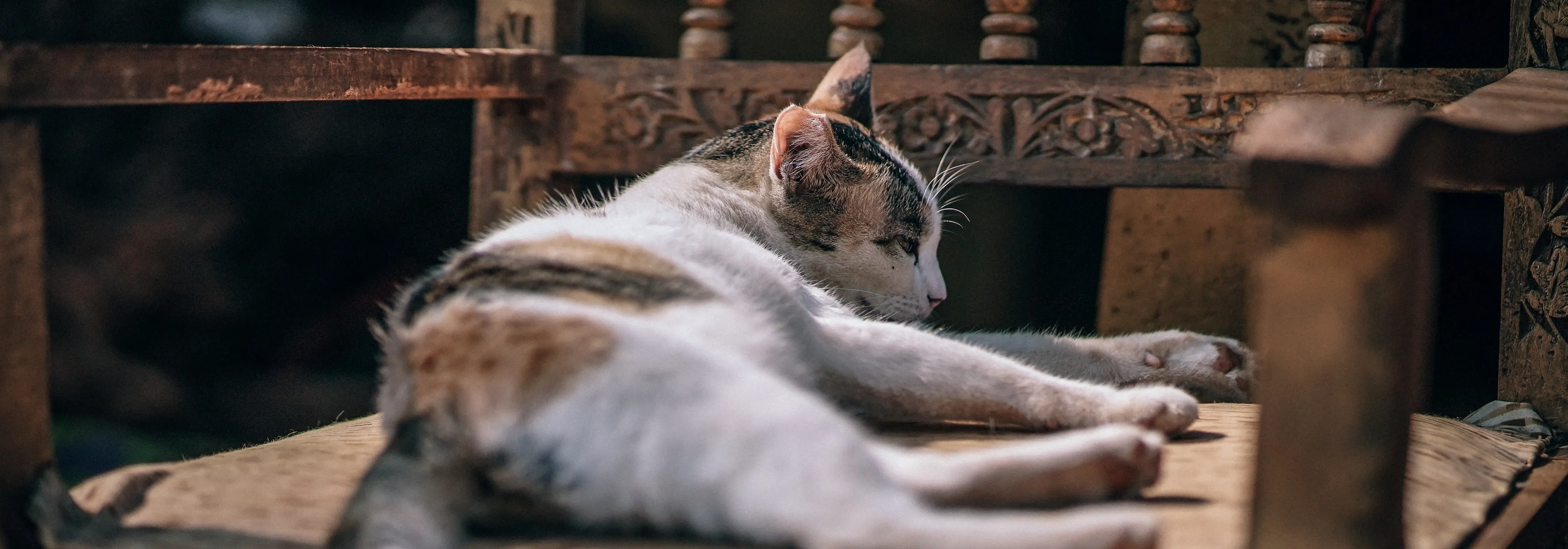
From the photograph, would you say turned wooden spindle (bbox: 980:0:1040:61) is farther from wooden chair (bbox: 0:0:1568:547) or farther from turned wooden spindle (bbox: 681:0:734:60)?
turned wooden spindle (bbox: 681:0:734:60)

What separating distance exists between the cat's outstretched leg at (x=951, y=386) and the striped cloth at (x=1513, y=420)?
0.80 metres

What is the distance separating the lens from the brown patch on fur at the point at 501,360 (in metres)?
1.26

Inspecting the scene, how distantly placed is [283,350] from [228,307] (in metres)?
0.23

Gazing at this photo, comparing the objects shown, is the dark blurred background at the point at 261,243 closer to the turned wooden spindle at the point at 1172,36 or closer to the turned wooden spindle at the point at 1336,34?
the turned wooden spindle at the point at 1172,36

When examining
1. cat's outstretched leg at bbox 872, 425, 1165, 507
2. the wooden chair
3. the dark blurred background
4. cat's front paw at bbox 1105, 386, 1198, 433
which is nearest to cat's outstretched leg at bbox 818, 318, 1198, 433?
cat's front paw at bbox 1105, 386, 1198, 433

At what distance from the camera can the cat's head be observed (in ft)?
7.14

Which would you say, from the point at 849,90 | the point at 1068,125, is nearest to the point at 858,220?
the point at 849,90

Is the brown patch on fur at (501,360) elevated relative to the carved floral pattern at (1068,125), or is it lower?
lower

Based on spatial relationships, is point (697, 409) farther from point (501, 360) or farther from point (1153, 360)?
point (1153, 360)

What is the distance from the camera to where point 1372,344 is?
104cm

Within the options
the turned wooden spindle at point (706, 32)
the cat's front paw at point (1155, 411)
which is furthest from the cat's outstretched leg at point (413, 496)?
the turned wooden spindle at point (706, 32)

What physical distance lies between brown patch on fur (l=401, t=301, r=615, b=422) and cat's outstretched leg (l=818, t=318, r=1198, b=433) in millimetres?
569

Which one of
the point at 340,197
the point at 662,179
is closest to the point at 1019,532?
the point at 662,179

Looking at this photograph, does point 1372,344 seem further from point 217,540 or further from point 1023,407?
point 217,540
